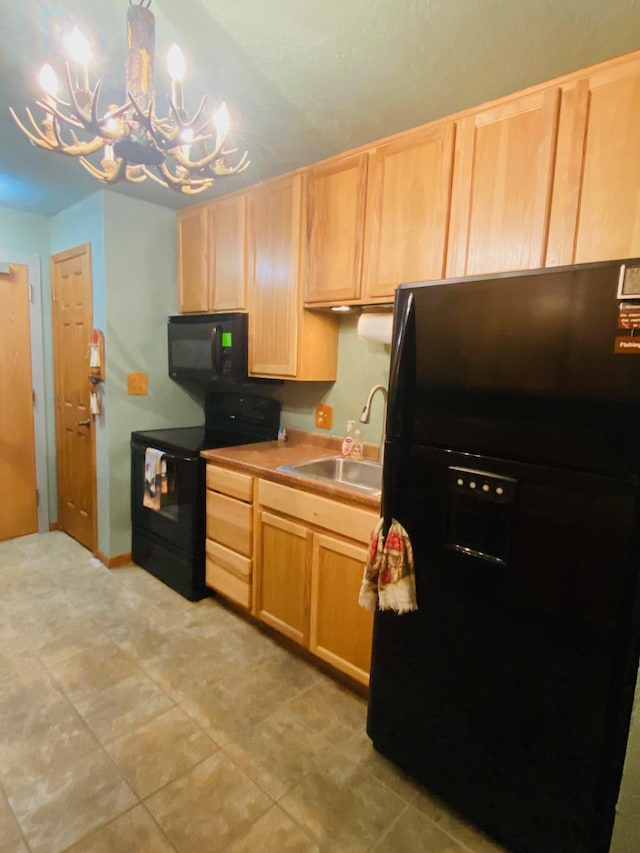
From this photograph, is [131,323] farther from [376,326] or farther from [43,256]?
[376,326]

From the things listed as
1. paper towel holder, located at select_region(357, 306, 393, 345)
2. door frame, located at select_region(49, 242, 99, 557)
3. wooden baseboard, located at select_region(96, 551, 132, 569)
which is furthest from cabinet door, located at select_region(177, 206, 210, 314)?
wooden baseboard, located at select_region(96, 551, 132, 569)

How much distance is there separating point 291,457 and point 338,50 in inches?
67.9

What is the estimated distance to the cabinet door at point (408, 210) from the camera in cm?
177

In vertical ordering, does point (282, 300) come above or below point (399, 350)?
above

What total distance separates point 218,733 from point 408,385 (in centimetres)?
150

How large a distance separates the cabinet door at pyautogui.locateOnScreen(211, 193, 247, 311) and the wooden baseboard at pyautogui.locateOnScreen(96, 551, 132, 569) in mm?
1788

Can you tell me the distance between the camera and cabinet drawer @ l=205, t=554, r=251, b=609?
2.39m

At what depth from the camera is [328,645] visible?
2025mm

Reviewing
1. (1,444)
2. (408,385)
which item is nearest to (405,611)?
(408,385)

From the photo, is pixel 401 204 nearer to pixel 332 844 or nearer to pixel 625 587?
pixel 625 587

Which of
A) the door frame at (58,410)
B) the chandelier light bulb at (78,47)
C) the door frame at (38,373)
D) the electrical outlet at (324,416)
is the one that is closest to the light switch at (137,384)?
the door frame at (58,410)

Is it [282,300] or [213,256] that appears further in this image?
[213,256]

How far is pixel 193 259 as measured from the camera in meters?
2.94

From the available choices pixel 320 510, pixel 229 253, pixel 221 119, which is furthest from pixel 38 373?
pixel 221 119
